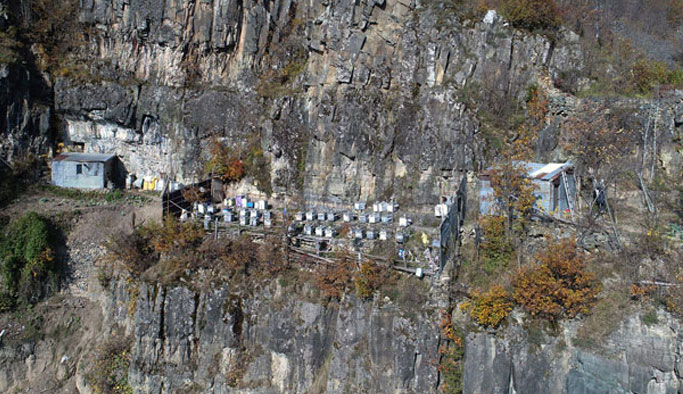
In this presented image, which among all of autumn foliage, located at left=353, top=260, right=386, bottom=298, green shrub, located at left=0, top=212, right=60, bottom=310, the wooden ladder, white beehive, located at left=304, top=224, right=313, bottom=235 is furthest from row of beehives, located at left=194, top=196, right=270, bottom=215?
the wooden ladder

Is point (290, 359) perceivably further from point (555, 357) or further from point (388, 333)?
point (555, 357)

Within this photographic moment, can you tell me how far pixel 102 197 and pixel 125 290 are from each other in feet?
21.7

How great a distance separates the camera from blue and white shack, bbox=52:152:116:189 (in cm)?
2744

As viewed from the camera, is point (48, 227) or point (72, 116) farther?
point (72, 116)

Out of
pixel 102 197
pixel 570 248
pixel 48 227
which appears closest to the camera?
pixel 570 248

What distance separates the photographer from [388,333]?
1927cm

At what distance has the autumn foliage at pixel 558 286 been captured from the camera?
59.9ft

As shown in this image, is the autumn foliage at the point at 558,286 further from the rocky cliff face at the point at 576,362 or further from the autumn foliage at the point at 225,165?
the autumn foliage at the point at 225,165

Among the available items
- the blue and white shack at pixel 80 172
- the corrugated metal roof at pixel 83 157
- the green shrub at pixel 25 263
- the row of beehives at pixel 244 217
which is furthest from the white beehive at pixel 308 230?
the corrugated metal roof at pixel 83 157

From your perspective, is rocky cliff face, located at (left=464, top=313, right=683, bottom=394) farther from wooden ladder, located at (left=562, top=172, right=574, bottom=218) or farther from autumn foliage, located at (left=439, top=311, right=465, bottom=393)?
wooden ladder, located at (left=562, top=172, right=574, bottom=218)

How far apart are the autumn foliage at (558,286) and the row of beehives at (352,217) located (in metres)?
5.65

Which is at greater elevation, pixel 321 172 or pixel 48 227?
pixel 321 172

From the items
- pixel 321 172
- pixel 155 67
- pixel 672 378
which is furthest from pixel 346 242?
pixel 155 67

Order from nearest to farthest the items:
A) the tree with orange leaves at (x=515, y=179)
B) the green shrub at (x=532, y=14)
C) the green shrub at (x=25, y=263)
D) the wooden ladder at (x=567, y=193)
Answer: the tree with orange leaves at (x=515, y=179) < the wooden ladder at (x=567, y=193) < the green shrub at (x=25, y=263) < the green shrub at (x=532, y=14)
